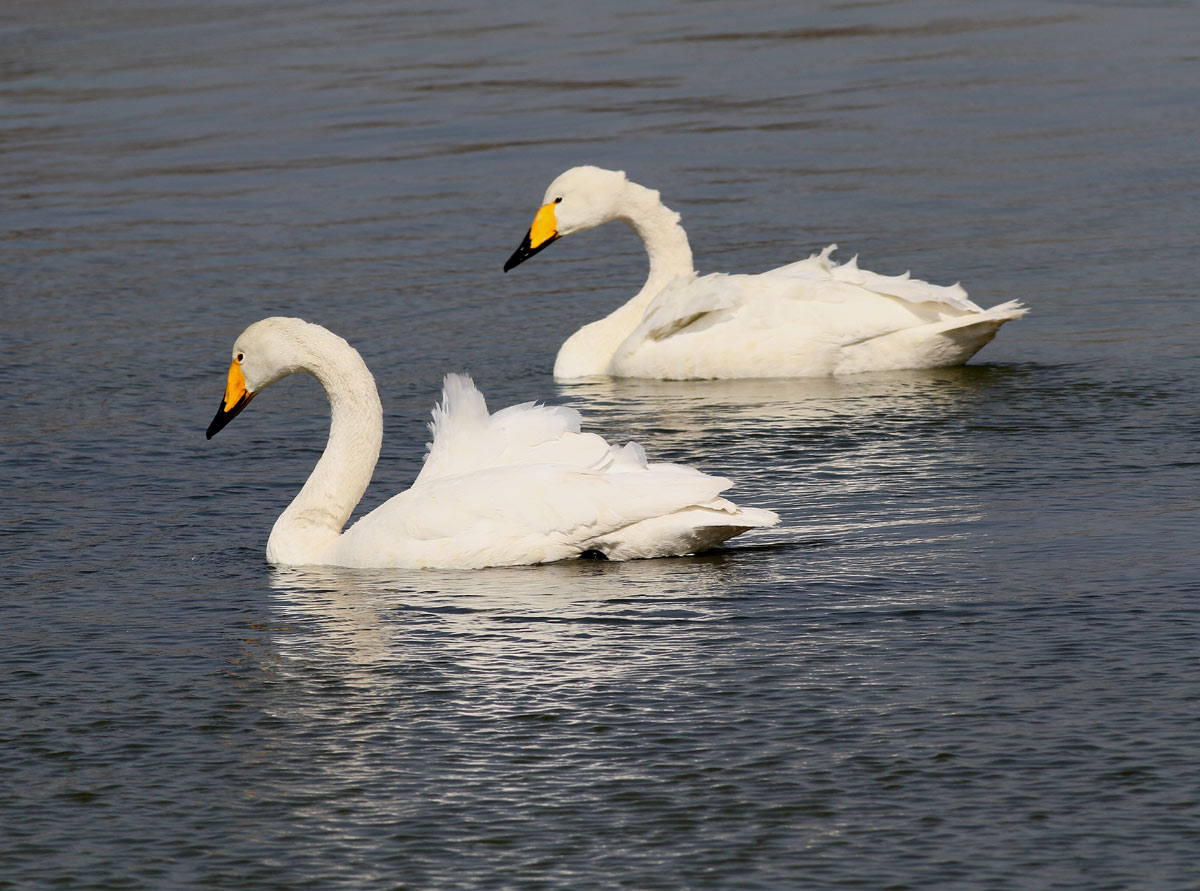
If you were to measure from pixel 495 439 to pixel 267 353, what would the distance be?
1214 mm

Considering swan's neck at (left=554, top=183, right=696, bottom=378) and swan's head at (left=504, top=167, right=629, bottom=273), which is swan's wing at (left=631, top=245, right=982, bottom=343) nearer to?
swan's neck at (left=554, top=183, right=696, bottom=378)

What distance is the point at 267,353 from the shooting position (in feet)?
31.6

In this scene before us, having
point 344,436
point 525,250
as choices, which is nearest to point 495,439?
point 344,436

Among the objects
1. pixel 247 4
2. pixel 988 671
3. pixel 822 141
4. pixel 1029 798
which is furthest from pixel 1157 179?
pixel 247 4

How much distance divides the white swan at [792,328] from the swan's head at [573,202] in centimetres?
112

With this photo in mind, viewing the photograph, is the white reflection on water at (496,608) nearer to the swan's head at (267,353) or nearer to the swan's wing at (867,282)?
the swan's head at (267,353)

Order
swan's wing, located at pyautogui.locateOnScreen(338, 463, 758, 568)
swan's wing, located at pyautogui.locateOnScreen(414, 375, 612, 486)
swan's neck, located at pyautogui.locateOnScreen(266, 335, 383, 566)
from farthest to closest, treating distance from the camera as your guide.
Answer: swan's neck, located at pyautogui.locateOnScreen(266, 335, 383, 566)
swan's wing, located at pyautogui.locateOnScreen(414, 375, 612, 486)
swan's wing, located at pyautogui.locateOnScreen(338, 463, 758, 568)

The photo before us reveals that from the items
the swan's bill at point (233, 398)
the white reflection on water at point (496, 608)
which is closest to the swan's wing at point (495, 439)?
the white reflection on water at point (496, 608)

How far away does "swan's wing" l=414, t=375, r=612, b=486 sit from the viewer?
9.09 m

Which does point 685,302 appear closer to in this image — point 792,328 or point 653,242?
point 792,328

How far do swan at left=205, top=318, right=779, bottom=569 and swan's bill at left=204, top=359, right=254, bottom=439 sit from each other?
0.54m

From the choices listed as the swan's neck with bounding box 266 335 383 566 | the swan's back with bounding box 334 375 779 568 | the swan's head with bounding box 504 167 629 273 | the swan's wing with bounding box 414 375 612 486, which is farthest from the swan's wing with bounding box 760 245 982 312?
the swan's back with bounding box 334 375 779 568

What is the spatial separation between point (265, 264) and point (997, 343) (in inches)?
246

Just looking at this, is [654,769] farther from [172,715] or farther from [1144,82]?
[1144,82]
